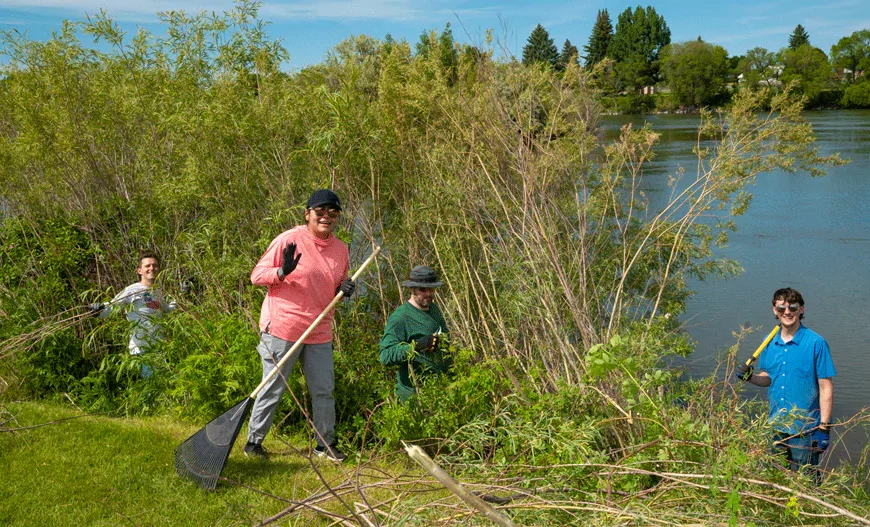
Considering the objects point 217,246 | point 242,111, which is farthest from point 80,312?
point 242,111

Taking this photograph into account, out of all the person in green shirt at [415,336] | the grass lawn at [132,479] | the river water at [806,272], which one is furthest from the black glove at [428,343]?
the river water at [806,272]

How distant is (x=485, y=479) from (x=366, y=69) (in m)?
4.65

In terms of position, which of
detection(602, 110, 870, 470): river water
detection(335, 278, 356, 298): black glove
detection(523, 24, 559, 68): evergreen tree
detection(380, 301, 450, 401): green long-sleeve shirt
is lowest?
detection(602, 110, 870, 470): river water

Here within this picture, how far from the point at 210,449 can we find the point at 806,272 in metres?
11.4

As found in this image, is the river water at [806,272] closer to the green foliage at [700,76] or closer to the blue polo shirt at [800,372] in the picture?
the blue polo shirt at [800,372]

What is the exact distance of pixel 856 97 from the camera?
39.9 metres

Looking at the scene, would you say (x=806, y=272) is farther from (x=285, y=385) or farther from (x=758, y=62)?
(x=758, y=62)

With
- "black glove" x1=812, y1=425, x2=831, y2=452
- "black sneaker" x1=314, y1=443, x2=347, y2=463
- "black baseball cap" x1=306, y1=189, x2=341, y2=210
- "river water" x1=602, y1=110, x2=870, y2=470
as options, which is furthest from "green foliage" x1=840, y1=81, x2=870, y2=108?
"black sneaker" x1=314, y1=443, x2=347, y2=463

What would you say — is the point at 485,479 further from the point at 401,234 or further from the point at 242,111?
the point at 242,111

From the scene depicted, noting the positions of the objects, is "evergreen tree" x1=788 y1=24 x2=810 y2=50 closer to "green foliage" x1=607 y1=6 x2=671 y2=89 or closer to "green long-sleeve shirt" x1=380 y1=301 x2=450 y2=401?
"green foliage" x1=607 y1=6 x2=671 y2=89

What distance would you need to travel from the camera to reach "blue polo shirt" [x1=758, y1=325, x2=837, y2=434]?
4359 millimetres

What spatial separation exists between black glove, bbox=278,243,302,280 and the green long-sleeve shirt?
2.36 ft

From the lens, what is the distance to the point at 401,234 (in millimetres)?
6652

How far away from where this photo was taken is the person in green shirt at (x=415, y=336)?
4.60 metres
